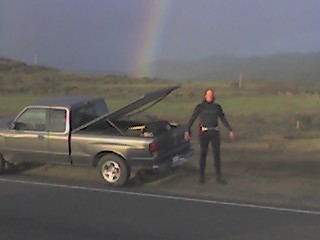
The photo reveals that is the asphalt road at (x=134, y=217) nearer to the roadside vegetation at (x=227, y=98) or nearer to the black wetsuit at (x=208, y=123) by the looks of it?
the black wetsuit at (x=208, y=123)

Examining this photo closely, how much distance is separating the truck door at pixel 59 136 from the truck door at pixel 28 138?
0.13 metres

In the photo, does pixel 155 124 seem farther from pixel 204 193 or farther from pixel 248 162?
pixel 248 162

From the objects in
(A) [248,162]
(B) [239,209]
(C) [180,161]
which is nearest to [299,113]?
(A) [248,162]

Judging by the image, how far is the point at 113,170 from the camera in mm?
10617


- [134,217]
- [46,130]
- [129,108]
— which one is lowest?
[134,217]

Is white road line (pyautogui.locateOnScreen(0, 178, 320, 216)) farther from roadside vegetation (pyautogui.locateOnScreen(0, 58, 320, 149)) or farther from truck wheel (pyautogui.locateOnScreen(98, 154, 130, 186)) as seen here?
roadside vegetation (pyautogui.locateOnScreen(0, 58, 320, 149))

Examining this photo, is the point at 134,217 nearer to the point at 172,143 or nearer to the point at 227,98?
the point at 172,143

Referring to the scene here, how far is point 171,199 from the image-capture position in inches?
366

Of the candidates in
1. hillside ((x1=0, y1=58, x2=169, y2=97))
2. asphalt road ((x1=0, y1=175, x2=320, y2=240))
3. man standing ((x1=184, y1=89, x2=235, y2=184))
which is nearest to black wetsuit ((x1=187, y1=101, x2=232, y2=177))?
man standing ((x1=184, y1=89, x2=235, y2=184))

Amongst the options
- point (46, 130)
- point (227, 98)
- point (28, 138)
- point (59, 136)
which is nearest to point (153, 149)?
point (59, 136)

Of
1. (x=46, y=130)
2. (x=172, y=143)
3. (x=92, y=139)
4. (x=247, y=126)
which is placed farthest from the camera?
(x=247, y=126)

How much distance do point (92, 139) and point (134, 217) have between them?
9.93 ft

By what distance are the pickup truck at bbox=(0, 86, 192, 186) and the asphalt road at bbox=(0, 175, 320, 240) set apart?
71cm

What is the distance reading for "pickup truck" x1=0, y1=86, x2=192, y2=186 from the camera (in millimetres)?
10461
